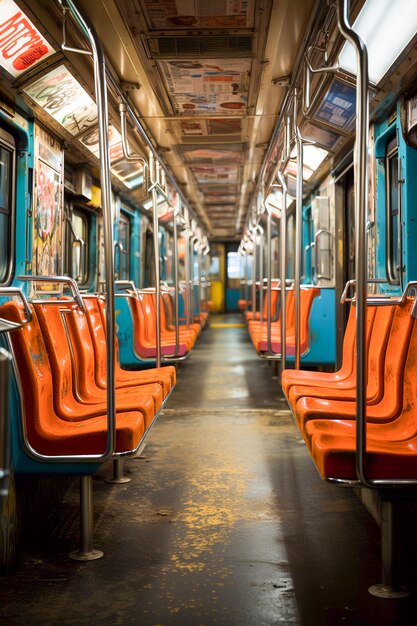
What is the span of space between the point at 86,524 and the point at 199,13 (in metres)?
2.91

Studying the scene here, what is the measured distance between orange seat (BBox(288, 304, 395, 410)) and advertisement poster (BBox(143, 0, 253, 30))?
→ 1.90 m

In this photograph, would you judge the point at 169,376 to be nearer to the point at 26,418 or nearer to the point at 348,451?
the point at 26,418

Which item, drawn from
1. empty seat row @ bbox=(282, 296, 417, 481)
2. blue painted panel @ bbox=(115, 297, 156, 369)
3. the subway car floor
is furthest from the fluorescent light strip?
blue painted panel @ bbox=(115, 297, 156, 369)

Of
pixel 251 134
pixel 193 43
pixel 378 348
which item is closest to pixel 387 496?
pixel 378 348

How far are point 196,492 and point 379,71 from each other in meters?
2.53

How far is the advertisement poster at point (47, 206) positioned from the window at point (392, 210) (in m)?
2.41

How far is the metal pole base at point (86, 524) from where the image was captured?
2.47m

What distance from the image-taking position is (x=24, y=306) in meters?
2.43

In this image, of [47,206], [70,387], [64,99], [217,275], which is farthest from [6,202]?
[217,275]

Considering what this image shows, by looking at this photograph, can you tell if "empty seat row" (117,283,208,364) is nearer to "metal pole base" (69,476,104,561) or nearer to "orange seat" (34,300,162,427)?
"orange seat" (34,300,162,427)

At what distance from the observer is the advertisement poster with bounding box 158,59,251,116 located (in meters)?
4.57

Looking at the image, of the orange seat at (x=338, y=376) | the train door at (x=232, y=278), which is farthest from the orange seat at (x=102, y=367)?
the train door at (x=232, y=278)

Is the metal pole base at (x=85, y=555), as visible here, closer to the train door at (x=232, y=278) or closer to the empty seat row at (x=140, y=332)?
the empty seat row at (x=140, y=332)

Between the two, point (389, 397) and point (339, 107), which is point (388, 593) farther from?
point (339, 107)
